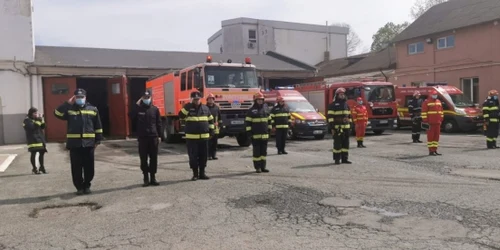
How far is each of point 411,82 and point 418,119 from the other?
48.4 feet

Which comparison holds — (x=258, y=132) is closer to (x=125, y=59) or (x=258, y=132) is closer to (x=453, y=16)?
(x=125, y=59)

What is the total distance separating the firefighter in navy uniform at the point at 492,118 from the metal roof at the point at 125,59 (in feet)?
50.8

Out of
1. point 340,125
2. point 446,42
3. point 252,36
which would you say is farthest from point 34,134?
point 252,36

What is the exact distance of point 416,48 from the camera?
28.7 meters

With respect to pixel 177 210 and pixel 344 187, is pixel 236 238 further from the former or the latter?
pixel 344 187

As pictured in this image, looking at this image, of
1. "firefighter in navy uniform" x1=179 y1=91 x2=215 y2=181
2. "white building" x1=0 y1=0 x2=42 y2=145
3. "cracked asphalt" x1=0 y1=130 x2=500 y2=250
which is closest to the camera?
"cracked asphalt" x1=0 y1=130 x2=500 y2=250

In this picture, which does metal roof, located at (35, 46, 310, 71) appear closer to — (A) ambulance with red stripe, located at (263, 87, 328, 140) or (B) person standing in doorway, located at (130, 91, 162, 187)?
(A) ambulance with red stripe, located at (263, 87, 328, 140)

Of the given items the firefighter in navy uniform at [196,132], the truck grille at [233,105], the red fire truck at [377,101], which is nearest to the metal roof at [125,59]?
the red fire truck at [377,101]

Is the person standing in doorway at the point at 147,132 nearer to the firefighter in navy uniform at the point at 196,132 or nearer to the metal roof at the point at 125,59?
the firefighter in navy uniform at the point at 196,132

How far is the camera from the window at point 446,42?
26.0 meters

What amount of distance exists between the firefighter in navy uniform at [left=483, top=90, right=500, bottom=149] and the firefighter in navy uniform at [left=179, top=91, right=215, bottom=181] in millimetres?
9162

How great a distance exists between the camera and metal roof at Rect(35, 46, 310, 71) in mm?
23109

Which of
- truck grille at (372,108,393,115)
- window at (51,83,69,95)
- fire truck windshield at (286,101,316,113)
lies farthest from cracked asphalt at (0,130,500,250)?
window at (51,83,69,95)

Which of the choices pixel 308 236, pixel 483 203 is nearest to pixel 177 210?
pixel 308 236
